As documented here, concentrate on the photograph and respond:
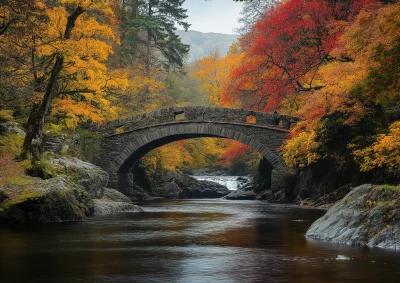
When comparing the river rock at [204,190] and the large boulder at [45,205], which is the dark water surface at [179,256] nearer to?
the large boulder at [45,205]

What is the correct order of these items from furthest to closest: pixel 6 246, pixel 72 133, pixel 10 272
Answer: pixel 72 133 < pixel 6 246 < pixel 10 272

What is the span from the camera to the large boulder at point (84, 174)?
65.0ft

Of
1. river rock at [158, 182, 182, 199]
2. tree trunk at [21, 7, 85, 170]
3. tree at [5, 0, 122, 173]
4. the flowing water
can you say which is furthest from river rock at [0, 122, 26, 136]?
the flowing water

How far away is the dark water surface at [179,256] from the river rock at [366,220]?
1.59 feet

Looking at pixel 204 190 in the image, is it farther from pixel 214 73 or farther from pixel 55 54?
pixel 55 54

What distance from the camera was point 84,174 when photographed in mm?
20453

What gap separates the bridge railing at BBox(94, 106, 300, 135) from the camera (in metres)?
29.9

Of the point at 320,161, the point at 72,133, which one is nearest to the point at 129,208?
the point at 72,133

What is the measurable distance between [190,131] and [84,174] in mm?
10827

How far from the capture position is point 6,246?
10703 mm

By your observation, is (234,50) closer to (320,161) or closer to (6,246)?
(320,161)

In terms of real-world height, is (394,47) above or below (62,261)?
above

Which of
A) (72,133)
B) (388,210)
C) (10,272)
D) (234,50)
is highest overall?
(234,50)

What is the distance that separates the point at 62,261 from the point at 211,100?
147 ft
